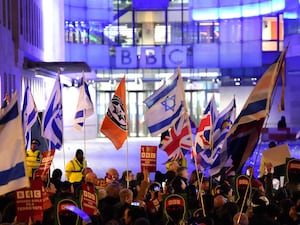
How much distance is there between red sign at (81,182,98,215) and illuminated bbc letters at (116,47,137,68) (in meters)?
41.7

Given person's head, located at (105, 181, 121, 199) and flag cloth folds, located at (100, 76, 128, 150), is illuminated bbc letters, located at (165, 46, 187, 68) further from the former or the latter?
person's head, located at (105, 181, 121, 199)

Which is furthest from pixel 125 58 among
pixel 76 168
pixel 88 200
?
pixel 88 200

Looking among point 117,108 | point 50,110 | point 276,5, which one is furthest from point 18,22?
point 276,5

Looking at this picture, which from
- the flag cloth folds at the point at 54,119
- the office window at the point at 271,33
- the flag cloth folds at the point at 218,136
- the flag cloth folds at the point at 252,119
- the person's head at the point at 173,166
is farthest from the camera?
the office window at the point at 271,33

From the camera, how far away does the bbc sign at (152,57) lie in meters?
51.4

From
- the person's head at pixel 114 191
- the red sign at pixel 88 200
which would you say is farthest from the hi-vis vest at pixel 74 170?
the red sign at pixel 88 200

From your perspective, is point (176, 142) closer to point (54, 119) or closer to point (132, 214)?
point (54, 119)

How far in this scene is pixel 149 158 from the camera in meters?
14.9

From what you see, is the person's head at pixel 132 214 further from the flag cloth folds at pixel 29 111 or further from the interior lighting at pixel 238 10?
the interior lighting at pixel 238 10

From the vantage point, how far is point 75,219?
9.05 metres

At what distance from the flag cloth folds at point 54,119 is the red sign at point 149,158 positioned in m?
2.20

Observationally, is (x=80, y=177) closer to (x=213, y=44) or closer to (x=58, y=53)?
(x=58, y=53)

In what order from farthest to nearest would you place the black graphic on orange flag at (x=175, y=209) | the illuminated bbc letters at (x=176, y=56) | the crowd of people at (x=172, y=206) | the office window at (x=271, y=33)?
1. the illuminated bbc letters at (x=176, y=56)
2. the office window at (x=271, y=33)
3. the black graphic on orange flag at (x=175, y=209)
4. the crowd of people at (x=172, y=206)

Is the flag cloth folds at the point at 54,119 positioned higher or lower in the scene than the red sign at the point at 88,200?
higher
